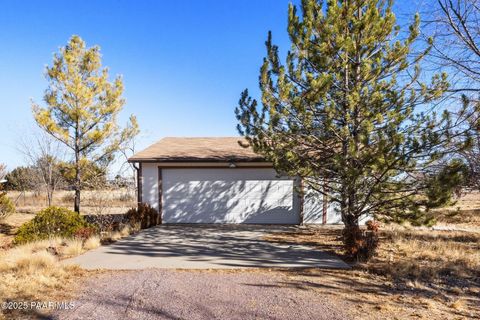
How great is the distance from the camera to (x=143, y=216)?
1217cm

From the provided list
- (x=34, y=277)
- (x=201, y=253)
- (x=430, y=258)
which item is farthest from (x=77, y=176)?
(x=430, y=258)

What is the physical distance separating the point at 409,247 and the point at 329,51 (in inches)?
228

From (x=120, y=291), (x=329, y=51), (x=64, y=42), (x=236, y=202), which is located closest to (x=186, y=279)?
(x=120, y=291)

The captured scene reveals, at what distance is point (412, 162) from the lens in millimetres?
7086

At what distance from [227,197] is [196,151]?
8.95ft

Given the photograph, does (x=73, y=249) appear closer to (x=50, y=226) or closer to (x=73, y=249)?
(x=73, y=249)

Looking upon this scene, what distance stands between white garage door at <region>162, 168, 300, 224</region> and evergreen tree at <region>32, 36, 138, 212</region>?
3.79 m

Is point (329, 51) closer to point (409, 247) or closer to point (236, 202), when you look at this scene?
point (409, 247)

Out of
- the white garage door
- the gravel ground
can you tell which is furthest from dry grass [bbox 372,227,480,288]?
the white garage door

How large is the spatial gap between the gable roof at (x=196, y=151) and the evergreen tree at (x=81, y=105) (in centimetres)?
211

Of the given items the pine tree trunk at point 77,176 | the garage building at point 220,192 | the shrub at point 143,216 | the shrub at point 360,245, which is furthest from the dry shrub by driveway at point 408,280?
the pine tree trunk at point 77,176

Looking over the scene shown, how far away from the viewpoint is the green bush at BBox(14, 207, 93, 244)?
953 centimetres

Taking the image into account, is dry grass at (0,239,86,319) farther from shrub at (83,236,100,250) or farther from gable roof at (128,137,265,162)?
gable roof at (128,137,265,162)

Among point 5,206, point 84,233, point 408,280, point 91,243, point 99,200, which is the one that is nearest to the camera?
point 408,280
